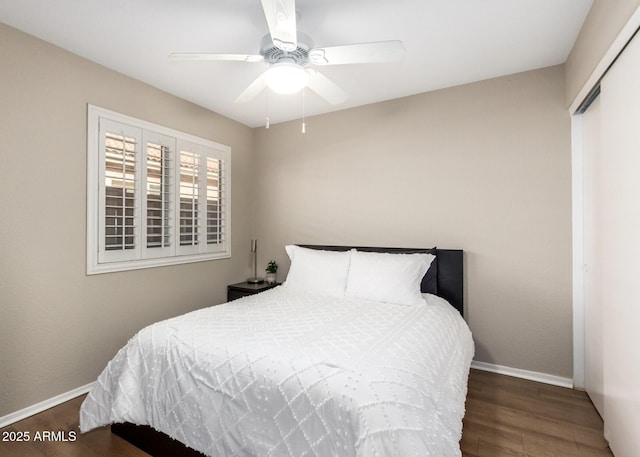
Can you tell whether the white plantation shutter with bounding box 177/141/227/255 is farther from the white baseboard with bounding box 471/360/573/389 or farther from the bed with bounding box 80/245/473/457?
the white baseboard with bounding box 471/360/573/389

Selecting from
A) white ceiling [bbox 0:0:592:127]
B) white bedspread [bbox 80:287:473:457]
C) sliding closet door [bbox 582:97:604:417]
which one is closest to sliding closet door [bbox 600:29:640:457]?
sliding closet door [bbox 582:97:604:417]

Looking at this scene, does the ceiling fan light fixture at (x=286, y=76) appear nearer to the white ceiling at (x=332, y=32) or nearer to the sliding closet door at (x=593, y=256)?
the white ceiling at (x=332, y=32)

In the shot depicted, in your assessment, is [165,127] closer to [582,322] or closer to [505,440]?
[505,440]

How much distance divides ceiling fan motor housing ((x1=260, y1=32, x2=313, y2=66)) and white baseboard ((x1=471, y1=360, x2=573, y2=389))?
277 centimetres

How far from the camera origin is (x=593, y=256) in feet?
7.22

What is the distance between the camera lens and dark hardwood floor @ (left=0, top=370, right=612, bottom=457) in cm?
177

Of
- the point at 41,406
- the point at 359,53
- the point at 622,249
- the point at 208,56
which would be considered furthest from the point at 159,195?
the point at 622,249

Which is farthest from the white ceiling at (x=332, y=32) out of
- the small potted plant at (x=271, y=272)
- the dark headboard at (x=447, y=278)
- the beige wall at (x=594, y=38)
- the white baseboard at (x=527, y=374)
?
the white baseboard at (x=527, y=374)

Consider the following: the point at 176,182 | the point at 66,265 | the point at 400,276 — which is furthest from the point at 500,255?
the point at 66,265

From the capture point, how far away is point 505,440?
1860 mm

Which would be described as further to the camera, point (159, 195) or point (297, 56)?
point (159, 195)

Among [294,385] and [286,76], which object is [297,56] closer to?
[286,76]

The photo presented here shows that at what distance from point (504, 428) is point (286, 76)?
2473mm

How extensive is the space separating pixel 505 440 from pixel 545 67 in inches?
106
